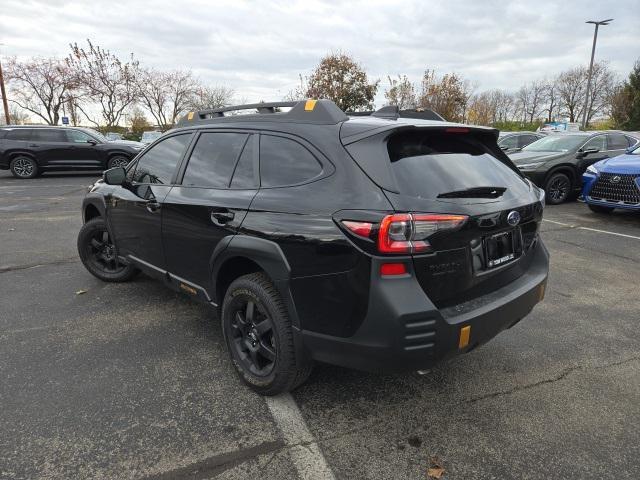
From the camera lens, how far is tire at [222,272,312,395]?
2416mm

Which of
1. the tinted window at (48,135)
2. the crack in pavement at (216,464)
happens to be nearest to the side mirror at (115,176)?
the crack in pavement at (216,464)

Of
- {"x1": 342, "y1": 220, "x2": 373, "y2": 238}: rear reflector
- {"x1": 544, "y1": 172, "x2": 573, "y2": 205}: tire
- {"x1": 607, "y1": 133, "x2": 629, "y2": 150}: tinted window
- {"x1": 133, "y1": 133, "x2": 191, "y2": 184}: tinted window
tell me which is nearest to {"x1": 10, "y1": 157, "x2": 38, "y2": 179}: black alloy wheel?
{"x1": 133, "y1": 133, "x2": 191, "y2": 184}: tinted window

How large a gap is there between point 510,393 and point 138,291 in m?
3.46

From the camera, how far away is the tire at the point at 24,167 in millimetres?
14976

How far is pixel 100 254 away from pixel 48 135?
12903mm

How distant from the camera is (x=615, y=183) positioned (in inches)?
312

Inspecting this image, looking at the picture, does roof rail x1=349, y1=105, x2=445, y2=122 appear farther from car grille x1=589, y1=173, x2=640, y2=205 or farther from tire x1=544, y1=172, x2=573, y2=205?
tire x1=544, y1=172, x2=573, y2=205

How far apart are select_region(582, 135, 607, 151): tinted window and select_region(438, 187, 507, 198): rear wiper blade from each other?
953cm

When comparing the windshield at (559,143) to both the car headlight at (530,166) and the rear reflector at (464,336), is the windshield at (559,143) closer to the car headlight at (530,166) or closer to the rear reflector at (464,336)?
the car headlight at (530,166)

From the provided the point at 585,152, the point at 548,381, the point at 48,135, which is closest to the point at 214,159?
the point at 548,381

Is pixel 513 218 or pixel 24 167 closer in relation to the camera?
pixel 513 218

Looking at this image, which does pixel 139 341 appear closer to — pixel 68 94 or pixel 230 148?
pixel 230 148

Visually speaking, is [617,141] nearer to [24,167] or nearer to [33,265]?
[33,265]

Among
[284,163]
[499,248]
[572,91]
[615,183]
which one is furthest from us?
[572,91]
